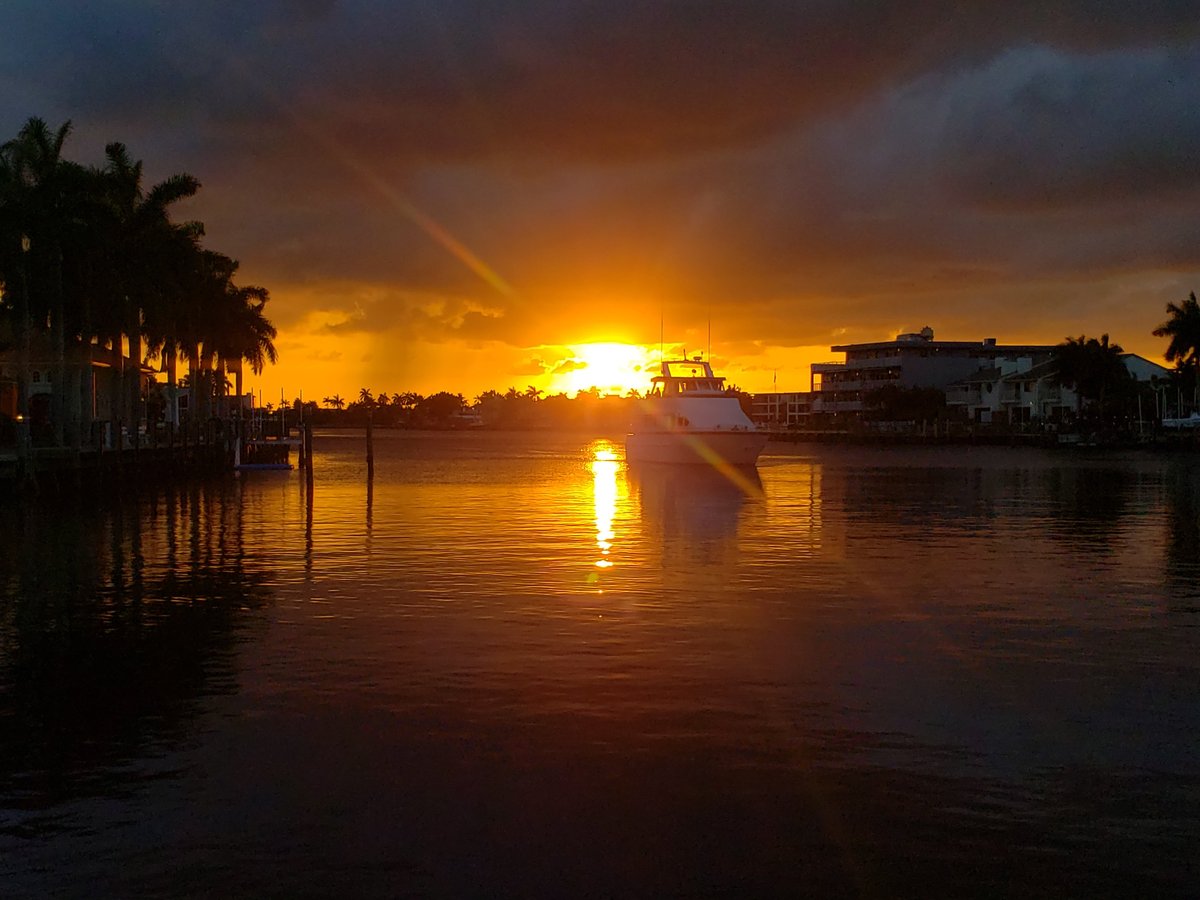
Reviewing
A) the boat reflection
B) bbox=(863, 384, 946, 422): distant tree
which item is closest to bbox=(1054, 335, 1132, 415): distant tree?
bbox=(863, 384, 946, 422): distant tree

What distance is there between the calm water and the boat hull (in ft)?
129

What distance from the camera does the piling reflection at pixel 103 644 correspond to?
419 inches

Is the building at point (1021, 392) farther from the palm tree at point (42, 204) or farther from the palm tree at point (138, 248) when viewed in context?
the palm tree at point (42, 204)

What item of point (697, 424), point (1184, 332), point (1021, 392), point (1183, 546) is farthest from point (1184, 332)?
point (1183, 546)

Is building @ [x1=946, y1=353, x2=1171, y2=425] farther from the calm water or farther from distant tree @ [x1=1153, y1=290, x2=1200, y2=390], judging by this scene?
the calm water

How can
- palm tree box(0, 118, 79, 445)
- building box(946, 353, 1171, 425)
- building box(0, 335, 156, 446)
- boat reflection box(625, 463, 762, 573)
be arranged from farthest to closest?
building box(946, 353, 1171, 425), building box(0, 335, 156, 446), palm tree box(0, 118, 79, 445), boat reflection box(625, 463, 762, 573)

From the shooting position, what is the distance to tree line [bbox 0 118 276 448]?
48.5m

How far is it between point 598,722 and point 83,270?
47756 millimetres

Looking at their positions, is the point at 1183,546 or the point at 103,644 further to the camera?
the point at 1183,546

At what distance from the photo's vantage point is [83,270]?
172 ft

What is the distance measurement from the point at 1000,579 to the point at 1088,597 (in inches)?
97.0

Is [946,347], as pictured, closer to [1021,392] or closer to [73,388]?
[1021,392]

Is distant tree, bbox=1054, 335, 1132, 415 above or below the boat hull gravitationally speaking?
above

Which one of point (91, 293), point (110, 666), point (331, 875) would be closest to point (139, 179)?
point (91, 293)
